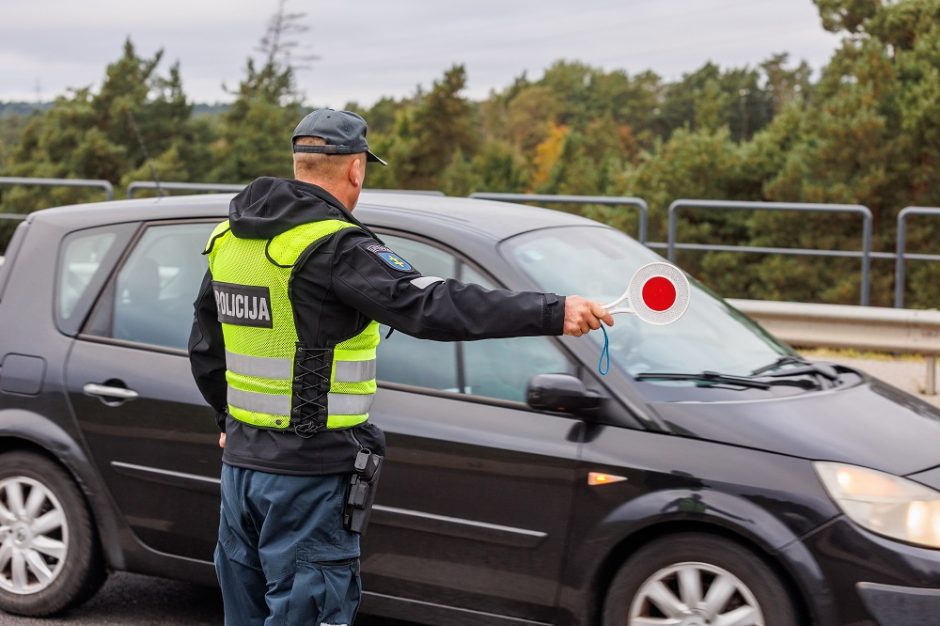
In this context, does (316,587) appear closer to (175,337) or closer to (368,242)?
(368,242)

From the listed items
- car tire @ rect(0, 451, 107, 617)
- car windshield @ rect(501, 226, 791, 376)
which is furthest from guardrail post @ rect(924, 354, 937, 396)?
car tire @ rect(0, 451, 107, 617)

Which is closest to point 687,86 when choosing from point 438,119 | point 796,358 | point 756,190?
point 438,119

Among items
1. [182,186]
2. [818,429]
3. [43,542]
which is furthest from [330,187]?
[182,186]

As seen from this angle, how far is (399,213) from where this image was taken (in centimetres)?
438

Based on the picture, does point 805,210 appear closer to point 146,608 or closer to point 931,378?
point 931,378

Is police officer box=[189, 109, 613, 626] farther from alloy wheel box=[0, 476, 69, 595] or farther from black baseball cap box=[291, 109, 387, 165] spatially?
alloy wheel box=[0, 476, 69, 595]

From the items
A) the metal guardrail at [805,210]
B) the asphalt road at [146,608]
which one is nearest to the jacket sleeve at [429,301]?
the asphalt road at [146,608]

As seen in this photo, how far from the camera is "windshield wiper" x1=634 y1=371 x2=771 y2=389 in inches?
156

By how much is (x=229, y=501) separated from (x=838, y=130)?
31.7m

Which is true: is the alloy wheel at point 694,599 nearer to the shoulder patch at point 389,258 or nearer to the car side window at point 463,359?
the car side window at point 463,359

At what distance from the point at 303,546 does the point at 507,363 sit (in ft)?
4.12

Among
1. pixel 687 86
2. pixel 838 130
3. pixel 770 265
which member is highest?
pixel 687 86

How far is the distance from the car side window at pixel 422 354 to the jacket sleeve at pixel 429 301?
1.18 m

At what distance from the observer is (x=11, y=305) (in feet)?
15.9
